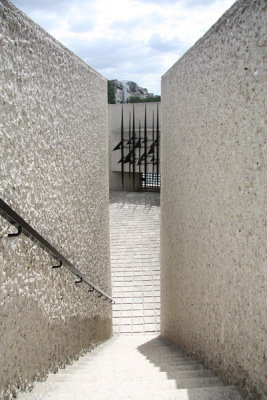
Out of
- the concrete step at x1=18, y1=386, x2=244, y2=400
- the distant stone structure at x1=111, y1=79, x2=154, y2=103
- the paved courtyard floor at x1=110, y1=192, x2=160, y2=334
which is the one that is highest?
the distant stone structure at x1=111, y1=79, x2=154, y2=103

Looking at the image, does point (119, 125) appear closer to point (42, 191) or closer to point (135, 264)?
point (135, 264)

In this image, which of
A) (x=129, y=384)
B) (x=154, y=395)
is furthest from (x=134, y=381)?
(x=154, y=395)

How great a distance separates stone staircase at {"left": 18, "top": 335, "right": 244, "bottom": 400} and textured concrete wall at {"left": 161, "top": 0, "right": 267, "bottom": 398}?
0.48ft

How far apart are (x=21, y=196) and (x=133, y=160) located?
1162cm

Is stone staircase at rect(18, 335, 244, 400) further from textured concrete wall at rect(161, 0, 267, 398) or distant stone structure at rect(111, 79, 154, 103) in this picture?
distant stone structure at rect(111, 79, 154, 103)

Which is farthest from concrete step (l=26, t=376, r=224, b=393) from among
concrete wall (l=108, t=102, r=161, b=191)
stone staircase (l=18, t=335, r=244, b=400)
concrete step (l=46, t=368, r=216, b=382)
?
concrete wall (l=108, t=102, r=161, b=191)

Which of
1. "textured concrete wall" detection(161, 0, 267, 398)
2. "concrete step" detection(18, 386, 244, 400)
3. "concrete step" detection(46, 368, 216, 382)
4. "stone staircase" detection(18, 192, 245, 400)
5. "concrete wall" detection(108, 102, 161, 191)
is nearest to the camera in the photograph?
"textured concrete wall" detection(161, 0, 267, 398)

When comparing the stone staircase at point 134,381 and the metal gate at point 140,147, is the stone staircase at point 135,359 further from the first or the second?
the metal gate at point 140,147

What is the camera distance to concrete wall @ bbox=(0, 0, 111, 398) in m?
1.79

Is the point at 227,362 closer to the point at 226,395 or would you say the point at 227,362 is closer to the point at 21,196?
the point at 226,395

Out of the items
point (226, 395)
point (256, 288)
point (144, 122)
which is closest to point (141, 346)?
point (226, 395)

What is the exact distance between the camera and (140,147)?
525 inches

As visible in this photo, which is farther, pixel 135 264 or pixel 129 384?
pixel 135 264

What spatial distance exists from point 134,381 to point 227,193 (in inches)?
55.5
